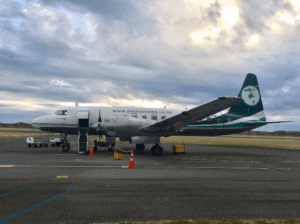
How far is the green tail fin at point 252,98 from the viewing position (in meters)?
23.9

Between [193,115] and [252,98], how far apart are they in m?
A: 10.9

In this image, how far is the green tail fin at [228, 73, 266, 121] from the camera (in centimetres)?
2388

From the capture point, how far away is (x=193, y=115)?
17.1m

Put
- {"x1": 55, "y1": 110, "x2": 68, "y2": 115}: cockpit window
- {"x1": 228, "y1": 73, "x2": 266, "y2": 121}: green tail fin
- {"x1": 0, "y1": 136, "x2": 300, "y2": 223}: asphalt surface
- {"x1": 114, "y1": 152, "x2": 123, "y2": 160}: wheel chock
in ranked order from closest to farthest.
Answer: {"x1": 0, "y1": 136, "x2": 300, "y2": 223}: asphalt surface → {"x1": 114, "y1": 152, "x2": 123, "y2": 160}: wheel chock → {"x1": 55, "y1": 110, "x2": 68, "y2": 115}: cockpit window → {"x1": 228, "y1": 73, "x2": 266, "y2": 121}: green tail fin

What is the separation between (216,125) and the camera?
2234 centimetres

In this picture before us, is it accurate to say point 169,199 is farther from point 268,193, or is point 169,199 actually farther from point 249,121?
point 249,121

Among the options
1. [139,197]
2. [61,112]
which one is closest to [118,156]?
[61,112]

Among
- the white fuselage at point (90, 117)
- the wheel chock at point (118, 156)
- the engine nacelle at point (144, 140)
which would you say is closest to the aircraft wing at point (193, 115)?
the engine nacelle at point (144, 140)

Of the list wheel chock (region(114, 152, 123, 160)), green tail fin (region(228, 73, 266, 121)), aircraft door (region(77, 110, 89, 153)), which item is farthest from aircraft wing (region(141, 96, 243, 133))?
green tail fin (region(228, 73, 266, 121))

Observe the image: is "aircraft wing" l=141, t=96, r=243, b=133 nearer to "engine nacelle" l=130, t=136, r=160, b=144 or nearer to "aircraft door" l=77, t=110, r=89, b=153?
"engine nacelle" l=130, t=136, r=160, b=144

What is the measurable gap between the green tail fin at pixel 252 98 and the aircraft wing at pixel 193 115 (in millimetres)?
8609

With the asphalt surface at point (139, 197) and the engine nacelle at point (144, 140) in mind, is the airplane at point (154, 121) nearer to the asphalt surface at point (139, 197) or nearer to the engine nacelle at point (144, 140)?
the engine nacelle at point (144, 140)

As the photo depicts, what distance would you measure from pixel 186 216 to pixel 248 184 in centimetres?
459

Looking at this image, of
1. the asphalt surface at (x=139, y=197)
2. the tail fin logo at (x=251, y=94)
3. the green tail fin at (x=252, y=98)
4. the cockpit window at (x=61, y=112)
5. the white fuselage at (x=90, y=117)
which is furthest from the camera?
the tail fin logo at (x=251, y=94)
